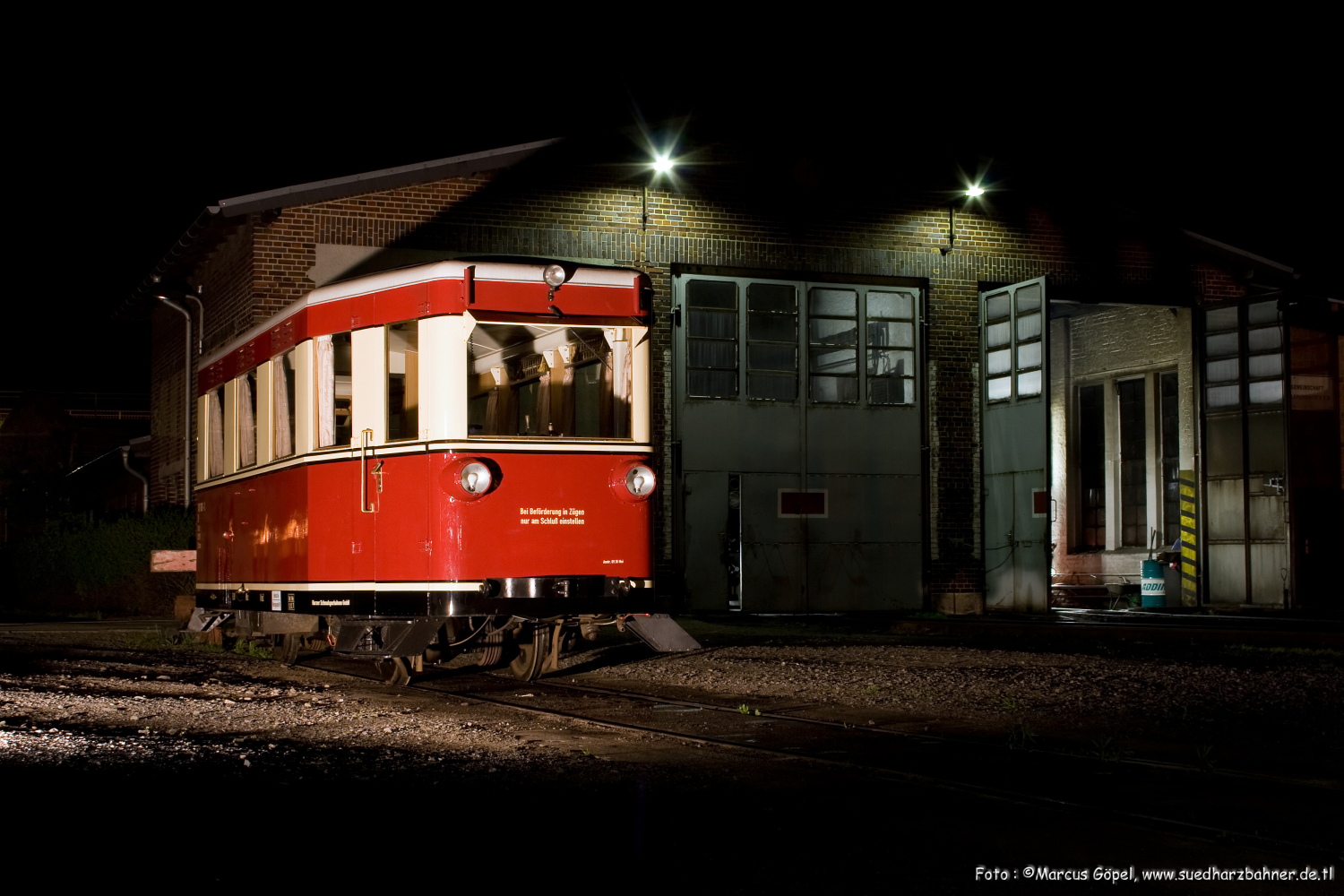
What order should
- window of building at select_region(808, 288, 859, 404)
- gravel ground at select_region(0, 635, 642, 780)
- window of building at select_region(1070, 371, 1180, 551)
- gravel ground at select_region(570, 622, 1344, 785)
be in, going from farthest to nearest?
window of building at select_region(1070, 371, 1180, 551)
window of building at select_region(808, 288, 859, 404)
gravel ground at select_region(570, 622, 1344, 785)
gravel ground at select_region(0, 635, 642, 780)

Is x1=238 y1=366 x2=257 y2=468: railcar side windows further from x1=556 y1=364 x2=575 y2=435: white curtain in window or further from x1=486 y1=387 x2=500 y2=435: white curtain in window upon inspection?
x1=556 y1=364 x2=575 y2=435: white curtain in window

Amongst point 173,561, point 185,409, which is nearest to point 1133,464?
point 185,409

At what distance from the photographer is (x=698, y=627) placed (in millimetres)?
18359

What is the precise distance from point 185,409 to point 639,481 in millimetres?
16139

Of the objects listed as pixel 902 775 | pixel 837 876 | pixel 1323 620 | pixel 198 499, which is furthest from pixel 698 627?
pixel 837 876

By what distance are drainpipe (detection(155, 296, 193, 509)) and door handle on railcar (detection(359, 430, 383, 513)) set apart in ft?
44.6

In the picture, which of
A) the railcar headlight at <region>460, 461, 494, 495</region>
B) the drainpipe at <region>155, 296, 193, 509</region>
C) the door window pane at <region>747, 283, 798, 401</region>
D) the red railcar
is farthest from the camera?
the drainpipe at <region>155, 296, 193, 509</region>

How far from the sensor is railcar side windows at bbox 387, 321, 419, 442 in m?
10.3

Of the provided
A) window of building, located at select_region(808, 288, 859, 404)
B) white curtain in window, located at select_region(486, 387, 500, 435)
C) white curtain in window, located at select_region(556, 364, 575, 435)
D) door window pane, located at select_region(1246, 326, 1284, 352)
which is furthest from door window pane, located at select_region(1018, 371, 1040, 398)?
white curtain in window, located at select_region(486, 387, 500, 435)

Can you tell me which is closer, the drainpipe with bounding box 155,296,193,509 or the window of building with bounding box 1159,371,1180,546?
the drainpipe with bounding box 155,296,193,509

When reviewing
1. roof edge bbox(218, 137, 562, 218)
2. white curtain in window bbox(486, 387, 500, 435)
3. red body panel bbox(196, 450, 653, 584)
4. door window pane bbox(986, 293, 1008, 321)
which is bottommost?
red body panel bbox(196, 450, 653, 584)

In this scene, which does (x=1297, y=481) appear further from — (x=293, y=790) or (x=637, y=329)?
(x=293, y=790)

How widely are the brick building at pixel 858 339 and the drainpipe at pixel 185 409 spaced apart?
0.60 m

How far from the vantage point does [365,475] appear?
10398 millimetres
